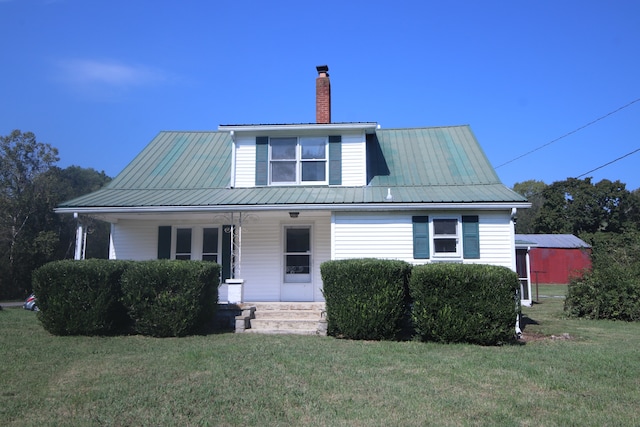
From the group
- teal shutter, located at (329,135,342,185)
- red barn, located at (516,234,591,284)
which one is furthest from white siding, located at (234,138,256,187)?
red barn, located at (516,234,591,284)

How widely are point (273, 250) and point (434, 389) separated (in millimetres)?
8179

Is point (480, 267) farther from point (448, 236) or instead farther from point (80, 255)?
point (80, 255)

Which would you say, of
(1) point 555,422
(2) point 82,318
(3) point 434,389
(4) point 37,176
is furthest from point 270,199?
(4) point 37,176

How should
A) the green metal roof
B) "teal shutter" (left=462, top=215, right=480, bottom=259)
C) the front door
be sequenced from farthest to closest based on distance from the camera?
the front door
the green metal roof
"teal shutter" (left=462, top=215, right=480, bottom=259)

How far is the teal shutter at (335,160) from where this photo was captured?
13.8 meters

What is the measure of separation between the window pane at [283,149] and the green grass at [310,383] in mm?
6409

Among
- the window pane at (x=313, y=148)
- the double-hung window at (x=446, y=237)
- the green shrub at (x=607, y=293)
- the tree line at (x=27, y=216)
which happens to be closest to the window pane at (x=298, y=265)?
the window pane at (x=313, y=148)

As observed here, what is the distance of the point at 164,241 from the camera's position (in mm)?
13797

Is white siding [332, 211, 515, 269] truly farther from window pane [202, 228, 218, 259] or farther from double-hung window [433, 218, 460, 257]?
window pane [202, 228, 218, 259]

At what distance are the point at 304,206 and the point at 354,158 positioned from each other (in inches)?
111

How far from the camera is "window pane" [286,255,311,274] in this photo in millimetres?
13469

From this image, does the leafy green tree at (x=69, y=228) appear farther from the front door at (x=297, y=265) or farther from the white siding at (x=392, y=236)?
the white siding at (x=392, y=236)

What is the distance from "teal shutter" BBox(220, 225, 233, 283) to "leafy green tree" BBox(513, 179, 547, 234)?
5181 cm

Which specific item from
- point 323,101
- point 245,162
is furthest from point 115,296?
point 323,101
